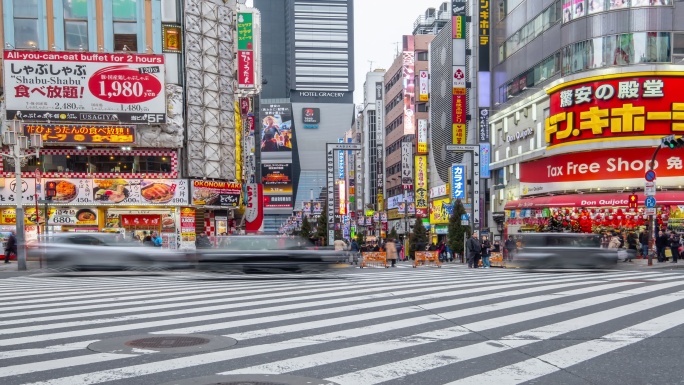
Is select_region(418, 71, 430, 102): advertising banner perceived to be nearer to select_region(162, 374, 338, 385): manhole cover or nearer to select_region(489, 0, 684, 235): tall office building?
select_region(489, 0, 684, 235): tall office building

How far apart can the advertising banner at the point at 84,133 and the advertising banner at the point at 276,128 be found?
125496mm

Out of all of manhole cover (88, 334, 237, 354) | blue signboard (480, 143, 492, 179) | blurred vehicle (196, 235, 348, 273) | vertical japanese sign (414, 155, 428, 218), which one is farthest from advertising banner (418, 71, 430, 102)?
manhole cover (88, 334, 237, 354)

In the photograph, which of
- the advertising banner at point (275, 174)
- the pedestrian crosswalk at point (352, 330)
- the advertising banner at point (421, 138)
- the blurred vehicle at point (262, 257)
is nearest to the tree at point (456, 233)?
the advertising banner at point (421, 138)

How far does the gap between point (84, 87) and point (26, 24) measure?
567 centimetres

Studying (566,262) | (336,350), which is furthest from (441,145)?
(336,350)

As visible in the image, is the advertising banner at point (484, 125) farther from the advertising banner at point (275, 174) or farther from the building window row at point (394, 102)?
the advertising banner at point (275, 174)

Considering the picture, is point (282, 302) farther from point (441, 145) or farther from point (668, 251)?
point (441, 145)

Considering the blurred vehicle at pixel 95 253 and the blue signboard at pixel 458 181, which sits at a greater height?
the blue signboard at pixel 458 181

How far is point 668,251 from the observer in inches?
1310

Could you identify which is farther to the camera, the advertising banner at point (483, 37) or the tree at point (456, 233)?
the advertising banner at point (483, 37)

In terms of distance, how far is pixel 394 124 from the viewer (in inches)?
3642

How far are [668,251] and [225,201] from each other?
2813cm

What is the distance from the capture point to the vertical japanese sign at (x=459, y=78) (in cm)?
5147

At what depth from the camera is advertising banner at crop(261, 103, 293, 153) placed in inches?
6624
